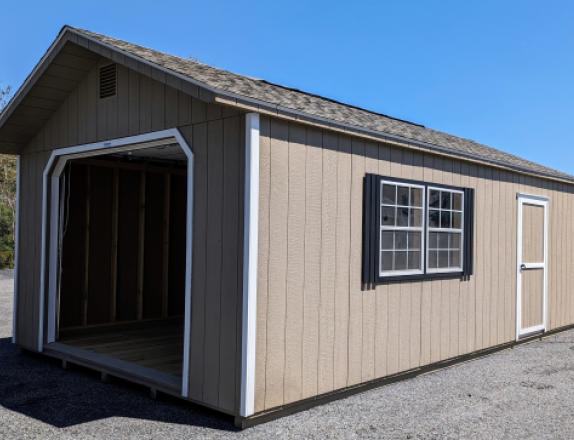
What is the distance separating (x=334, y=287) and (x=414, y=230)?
1393 millimetres

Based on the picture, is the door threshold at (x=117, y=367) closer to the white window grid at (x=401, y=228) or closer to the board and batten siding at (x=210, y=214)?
the board and batten siding at (x=210, y=214)

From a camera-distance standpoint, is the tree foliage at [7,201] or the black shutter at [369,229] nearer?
the black shutter at [369,229]

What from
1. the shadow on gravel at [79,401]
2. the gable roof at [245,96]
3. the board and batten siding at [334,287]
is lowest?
the shadow on gravel at [79,401]

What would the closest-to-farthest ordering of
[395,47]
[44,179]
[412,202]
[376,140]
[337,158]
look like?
[337,158] < [376,140] < [412,202] < [44,179] < [395,47]

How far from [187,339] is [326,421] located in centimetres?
136

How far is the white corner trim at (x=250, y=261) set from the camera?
4266 millimetres

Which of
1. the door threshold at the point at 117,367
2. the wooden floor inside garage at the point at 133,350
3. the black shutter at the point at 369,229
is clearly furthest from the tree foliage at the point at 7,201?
the black shutter at the point at 369,229

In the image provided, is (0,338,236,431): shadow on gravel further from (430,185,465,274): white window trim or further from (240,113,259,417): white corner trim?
(430,185,465,274): white window trim

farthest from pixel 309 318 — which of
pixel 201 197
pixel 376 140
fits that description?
pixel 376 140

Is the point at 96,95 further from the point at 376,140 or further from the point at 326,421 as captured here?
the point at 326,421

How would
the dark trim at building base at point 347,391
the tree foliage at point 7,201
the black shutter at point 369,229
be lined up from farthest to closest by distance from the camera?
1. the tree foliage at point 7,201
2. the black shutter at point 369,229
3. the dark trim at building base at point 347,391

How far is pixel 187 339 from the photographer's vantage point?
15.8 ft

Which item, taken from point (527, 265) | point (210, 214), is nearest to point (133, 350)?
point (210, 214)

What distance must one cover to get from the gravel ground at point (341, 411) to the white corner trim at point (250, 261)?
0.33 metres
